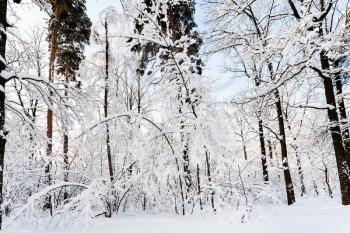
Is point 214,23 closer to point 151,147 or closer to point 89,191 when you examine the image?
point 151,147

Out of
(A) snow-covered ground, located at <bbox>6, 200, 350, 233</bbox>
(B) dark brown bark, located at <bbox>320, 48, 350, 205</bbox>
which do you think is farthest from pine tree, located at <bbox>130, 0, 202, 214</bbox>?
(B) dark brown bark, located at <bbox>320, 48, 350, 205</bbox>

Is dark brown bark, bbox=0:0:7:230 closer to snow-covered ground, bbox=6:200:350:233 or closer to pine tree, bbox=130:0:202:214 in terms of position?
snow-covered ground, bbox=6:200:350:233

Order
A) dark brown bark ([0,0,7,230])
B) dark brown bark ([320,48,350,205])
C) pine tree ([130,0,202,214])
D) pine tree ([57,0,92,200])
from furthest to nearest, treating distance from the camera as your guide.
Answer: pine tree ([57,0,92,200])
dark brown bark ([320,48,350,205])
pine tree ([130,0,202,214])
dark brown bark ([0,0,7,230])

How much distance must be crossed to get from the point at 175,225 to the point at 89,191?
6.11ft

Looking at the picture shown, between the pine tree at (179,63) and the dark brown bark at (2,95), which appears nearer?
the dark brown bark at (2,95)

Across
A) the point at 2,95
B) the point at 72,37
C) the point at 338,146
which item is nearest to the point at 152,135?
the point at 2,95

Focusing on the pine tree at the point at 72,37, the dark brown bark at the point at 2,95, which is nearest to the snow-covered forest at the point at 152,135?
the dark brown bark at the point at 2,95

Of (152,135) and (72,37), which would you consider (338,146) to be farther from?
(72,37)

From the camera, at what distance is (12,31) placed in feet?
20.6

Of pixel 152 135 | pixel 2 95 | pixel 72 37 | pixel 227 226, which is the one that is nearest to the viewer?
pixel 2 95

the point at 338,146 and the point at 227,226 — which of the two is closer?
the point at 227,226

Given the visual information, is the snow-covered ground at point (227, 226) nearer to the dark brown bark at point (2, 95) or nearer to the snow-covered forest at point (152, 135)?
the snow-covered forest at point (152, 135)

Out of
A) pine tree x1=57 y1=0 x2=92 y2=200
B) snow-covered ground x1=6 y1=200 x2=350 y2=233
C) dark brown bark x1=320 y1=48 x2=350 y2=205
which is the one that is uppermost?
pine tree x1=57 y1=0 x2=92 y2=200

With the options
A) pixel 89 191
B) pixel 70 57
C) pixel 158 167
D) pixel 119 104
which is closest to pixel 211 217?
pixel 158 167
